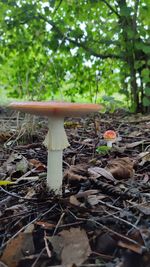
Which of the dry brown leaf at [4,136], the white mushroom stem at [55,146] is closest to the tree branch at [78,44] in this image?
the dry brown leaf at [4,136]

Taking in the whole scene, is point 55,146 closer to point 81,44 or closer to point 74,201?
point 74,201

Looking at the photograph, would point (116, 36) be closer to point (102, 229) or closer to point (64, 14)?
point (64, 14)

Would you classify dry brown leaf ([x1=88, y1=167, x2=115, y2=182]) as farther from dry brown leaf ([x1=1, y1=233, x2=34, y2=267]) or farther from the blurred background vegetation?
the blurred background vegetation

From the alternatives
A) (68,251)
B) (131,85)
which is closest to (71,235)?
(68,251)

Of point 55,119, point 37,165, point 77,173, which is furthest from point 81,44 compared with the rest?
point 55,119

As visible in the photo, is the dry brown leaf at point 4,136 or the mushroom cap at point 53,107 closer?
the mushroom cap at point 53,107

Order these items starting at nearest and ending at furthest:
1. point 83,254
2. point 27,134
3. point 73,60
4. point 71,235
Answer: point 83,254, point 71,235, point 27,134, point 73,60

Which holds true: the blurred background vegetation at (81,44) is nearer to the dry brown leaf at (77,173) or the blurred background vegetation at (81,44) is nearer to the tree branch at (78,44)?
the tree branch at (78,44)
